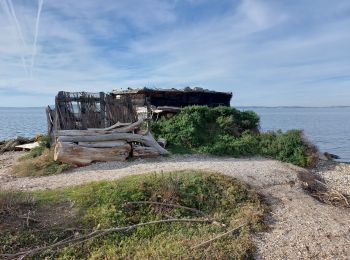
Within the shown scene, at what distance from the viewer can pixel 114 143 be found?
1383 cm

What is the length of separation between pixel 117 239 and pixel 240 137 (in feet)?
37.1

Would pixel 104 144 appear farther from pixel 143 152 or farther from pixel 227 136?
pixel 227 136

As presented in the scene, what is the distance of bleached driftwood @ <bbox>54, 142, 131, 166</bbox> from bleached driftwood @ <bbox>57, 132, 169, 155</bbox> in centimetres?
33

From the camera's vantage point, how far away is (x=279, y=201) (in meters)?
9.30

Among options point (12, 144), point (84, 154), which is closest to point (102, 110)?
point (84, 154)

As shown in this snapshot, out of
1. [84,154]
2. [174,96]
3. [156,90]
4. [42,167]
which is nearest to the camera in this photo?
[42,167]

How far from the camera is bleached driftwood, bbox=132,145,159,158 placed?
14.1 m

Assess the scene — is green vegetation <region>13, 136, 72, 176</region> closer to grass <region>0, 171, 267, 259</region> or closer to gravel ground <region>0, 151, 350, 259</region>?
gravel ground <region>0, 151, 350, 259</region>

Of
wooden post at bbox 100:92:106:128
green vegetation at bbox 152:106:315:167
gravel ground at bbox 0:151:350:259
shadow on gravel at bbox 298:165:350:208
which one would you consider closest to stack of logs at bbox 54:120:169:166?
gravel ground at bbox 0:151:350:259

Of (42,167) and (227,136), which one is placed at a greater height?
(227,136)

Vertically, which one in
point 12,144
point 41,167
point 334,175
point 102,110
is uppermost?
point 102,110

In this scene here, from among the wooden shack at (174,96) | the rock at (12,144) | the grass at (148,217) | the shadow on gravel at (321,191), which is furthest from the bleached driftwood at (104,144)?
the rock at (12,144)

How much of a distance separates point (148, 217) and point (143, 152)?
652 centimetres

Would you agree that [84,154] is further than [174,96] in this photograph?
No
